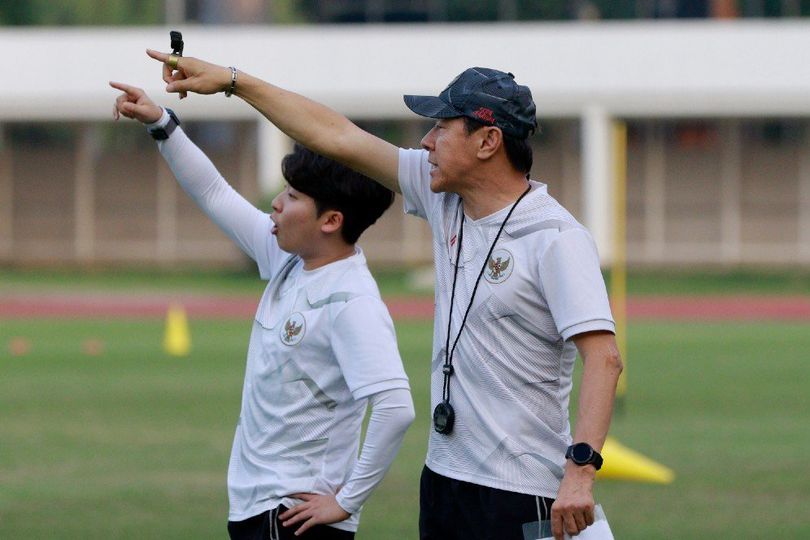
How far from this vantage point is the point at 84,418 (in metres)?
13.7

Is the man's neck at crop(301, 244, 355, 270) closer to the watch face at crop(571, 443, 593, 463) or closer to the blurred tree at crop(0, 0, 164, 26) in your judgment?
the watch face at crop(571, 443, 593, 463)

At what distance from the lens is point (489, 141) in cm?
450

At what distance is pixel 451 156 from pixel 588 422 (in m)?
0.90

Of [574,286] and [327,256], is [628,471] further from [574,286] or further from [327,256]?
[574,286]

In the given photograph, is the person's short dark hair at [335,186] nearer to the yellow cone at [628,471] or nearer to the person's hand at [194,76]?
the person's hand at [194,76]

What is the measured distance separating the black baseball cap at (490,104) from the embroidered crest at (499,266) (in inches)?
14.6

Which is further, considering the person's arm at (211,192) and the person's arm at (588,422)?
the person's arm at (211,192)

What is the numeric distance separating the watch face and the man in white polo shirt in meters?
0.02

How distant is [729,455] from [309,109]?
7.88m

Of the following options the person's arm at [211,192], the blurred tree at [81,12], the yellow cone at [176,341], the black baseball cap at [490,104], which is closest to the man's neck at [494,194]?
the black baseball cap at [490,104]

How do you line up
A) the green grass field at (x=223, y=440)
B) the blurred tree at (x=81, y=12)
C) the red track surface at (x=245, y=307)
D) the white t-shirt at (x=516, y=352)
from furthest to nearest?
the blurred tree at (x=81, y=12) → the red track surface at (x=245, y=307) → the green grass field at (x=223, y=440) → the white t-shirt at (x=516, y=352)

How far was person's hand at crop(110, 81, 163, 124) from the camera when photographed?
499 centimetres

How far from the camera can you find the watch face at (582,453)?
4.12 metres

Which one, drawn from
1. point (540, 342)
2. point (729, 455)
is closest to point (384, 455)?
point (540, 342)
